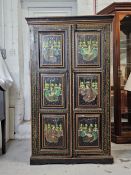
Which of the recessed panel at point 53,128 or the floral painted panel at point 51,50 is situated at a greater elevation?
the floral painted panel at point 51,50

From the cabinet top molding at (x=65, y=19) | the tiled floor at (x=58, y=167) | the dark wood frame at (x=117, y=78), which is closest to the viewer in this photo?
the tiled floor at (x=58, y=167)

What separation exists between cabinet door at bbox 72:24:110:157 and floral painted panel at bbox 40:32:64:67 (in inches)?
6.3

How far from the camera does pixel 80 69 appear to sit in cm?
311

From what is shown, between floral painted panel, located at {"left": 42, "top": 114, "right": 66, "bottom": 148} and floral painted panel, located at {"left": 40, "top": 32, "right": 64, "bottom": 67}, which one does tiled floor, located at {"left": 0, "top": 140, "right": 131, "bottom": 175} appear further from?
floral painted panel, located at {"left": 40, "top": 32, "right": 64, "bottom": 67}

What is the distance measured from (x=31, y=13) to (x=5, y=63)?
3.25 feet

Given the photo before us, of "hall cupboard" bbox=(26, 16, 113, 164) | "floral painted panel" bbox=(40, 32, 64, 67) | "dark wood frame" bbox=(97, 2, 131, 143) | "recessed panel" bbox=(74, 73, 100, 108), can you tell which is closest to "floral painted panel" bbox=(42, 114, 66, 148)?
"hall cupboard" bbox=(26, 16, 113, 164)

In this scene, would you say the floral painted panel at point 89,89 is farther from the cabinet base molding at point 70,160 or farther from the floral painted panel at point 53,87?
the cabinet base molding at point 70,160

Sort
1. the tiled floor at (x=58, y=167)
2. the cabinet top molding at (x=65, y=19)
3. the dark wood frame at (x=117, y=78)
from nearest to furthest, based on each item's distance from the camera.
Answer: the tiled floor at (x=58, y=167), the cabinet top molding at (x=65, y=19), the dark wood frame at (x=117, y=78)

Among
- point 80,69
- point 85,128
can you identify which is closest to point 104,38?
point 80,69

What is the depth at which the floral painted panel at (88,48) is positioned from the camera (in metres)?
3.09

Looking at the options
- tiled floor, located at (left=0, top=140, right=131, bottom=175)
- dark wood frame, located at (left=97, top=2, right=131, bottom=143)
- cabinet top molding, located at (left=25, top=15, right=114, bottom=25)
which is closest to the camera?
tiled floor, located at (left=0, top=140, right=131, bottom=175)

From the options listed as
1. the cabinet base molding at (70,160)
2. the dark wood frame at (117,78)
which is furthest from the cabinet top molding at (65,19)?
the cabinet base molding at (70,160)

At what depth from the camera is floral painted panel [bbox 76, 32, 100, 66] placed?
309 cm

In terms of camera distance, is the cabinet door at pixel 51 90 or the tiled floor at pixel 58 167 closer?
the tiled floor at pixel 58 167
